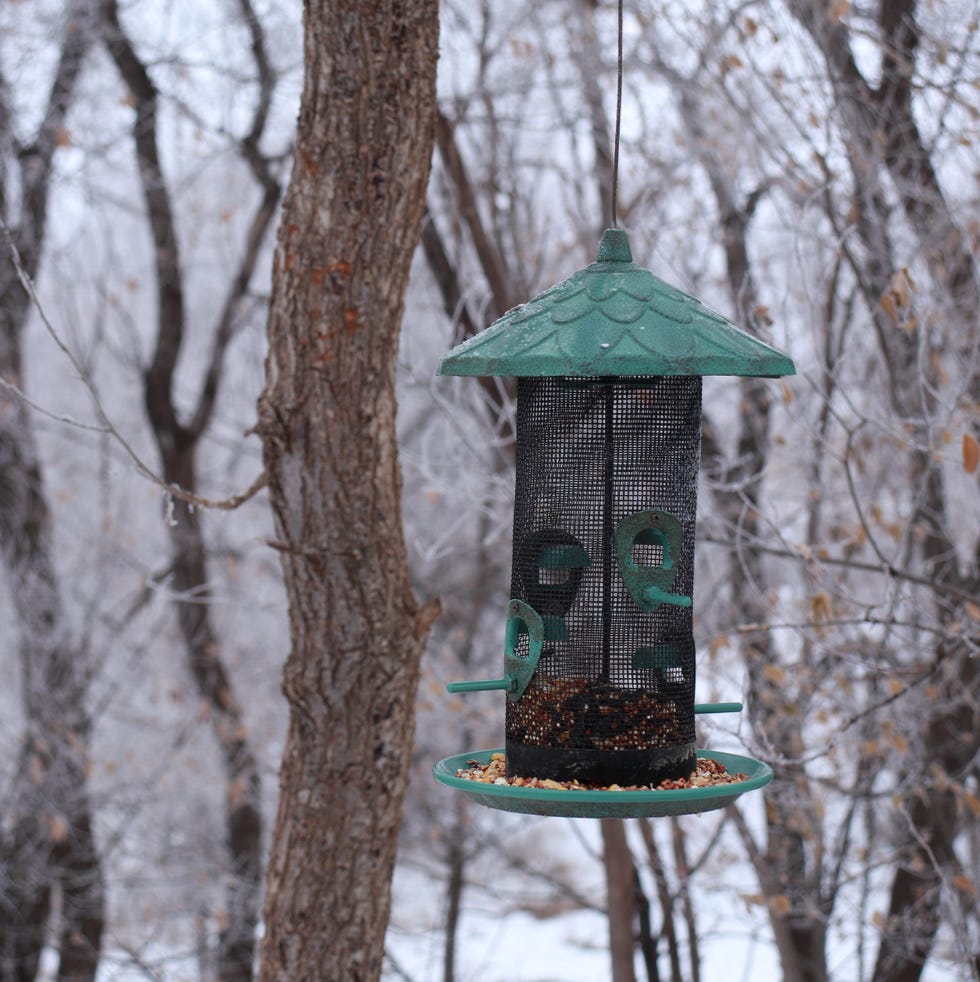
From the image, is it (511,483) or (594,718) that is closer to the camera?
(594,718)

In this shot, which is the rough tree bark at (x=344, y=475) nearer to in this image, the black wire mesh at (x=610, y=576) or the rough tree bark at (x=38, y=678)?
the black wire mesh at (x=610, y=576)

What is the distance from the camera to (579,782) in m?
2.86

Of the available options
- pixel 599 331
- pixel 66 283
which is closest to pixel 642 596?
pixel 599 331

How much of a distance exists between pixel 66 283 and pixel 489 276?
11.6 ft

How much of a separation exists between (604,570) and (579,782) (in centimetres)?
48

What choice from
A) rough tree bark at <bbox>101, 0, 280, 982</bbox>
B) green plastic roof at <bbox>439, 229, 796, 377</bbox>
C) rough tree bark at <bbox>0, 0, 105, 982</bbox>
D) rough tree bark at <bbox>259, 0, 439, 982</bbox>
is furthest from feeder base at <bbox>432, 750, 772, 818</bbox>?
rough tree bark at <bbox>101, 0, 280, 982</bbox>

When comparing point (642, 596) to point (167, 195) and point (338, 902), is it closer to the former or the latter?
point (338, 902)

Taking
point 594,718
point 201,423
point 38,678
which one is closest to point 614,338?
point 594,718

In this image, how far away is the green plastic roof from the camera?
2521 mm

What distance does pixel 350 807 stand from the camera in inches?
164

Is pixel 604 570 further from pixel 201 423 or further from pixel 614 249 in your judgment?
pixel 201 423

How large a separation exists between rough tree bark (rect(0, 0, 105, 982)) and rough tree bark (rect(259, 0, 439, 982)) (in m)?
5.20

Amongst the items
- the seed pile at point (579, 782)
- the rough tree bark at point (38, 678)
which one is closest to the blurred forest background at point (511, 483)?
the rough tree bark at point (38, 678)

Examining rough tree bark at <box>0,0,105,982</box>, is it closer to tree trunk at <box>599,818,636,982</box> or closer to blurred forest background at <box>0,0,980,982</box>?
blurred forest background at <box>0,0,980,982</box>
